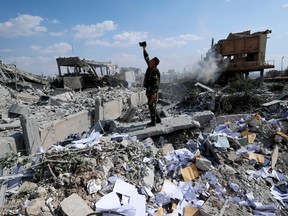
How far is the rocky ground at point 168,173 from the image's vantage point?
105 inches

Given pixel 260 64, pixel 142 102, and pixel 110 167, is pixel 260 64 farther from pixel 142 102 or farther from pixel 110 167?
pixel 110 167

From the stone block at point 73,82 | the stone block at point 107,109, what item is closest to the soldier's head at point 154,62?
the stone block at point 107,109

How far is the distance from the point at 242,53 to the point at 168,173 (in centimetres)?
1196

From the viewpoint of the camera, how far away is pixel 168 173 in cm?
348

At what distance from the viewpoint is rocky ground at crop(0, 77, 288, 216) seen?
2.68 metres

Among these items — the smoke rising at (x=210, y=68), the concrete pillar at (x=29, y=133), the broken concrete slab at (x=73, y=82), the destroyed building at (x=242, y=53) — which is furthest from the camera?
the broken concrete slab at (x=73, y=82)

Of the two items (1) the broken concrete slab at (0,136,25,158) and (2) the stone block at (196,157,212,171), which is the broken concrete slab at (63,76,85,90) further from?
Result: (2) the stone block at (196,157,212,171)

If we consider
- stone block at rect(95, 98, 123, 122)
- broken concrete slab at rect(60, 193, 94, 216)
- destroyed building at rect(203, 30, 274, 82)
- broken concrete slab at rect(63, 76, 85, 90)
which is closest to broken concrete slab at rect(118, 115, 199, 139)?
stone block at rect(95, 98, 123, 122)

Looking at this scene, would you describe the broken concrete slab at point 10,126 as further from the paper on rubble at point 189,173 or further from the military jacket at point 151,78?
the paper on rubble at point 189,173

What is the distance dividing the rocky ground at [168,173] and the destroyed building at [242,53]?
940 cm

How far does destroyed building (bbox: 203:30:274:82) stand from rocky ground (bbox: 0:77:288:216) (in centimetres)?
940

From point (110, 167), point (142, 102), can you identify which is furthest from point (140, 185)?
point (142, 102)

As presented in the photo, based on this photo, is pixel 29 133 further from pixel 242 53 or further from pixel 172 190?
pixel 242 53

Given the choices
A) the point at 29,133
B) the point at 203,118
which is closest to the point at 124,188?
the point at 29,133
